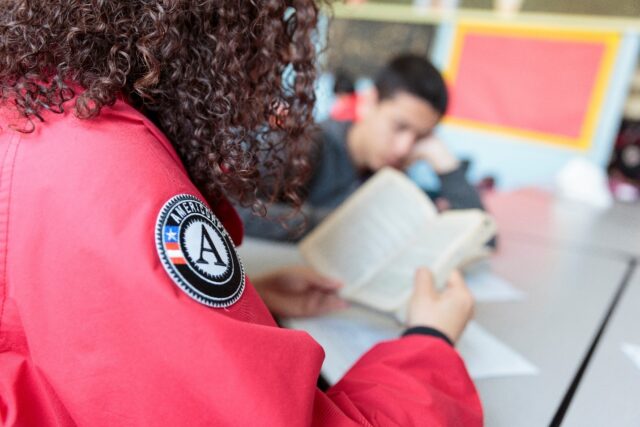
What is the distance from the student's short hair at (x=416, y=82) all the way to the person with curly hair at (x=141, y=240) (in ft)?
3.36

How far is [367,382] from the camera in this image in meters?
0.53

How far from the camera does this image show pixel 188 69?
50 cm

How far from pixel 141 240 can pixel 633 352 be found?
759 millimetres

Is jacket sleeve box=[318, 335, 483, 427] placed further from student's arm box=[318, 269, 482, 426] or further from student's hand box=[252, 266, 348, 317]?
student's hand box=[252, 266, 348, 317]

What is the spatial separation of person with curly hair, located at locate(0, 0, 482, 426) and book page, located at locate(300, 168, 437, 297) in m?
0.43

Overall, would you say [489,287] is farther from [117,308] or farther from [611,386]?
[117,308]

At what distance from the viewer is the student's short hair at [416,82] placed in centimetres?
151

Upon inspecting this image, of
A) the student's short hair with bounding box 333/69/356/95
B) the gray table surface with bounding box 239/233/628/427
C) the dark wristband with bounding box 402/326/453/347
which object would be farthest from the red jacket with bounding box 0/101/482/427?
the student's short hair with bounding box 333/69/356/95

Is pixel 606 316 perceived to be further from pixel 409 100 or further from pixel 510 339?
pixel 409 100

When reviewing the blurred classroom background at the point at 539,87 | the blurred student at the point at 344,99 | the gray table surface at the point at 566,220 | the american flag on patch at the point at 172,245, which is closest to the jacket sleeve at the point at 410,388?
the american flag on patch at the point at 172,245

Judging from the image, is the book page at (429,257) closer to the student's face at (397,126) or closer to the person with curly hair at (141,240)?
the person with curly hair at (141,240)

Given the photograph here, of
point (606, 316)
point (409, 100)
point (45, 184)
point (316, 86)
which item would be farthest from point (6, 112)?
point (409, 100)

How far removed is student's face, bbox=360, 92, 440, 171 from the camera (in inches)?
59.6

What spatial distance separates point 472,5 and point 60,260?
8.42ft
